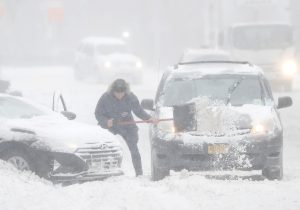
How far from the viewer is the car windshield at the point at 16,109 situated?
1352cm

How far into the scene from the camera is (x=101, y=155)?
12.6 m

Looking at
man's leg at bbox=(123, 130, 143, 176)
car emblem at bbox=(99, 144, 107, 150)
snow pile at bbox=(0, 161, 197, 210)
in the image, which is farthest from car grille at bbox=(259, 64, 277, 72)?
snow pile at bbox=(0, 161, 197, 210)

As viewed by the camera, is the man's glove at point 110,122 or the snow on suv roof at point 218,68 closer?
the man's glove at point 110,122

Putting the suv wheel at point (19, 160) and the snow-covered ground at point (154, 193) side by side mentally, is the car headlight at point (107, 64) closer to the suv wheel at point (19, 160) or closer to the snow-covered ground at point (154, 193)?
the snow-covered ground at point (154, 193)

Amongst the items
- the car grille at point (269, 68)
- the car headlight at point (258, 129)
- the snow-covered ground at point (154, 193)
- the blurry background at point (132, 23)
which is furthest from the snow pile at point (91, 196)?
the blurry background at point (132, 23)

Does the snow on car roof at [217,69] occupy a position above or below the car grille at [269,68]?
above

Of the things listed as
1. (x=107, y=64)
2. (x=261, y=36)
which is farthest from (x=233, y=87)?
(x=107, y=64)

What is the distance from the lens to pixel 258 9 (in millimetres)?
37375

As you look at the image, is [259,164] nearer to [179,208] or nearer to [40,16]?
[179,208]

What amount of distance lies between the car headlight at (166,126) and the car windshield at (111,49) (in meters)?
28.9

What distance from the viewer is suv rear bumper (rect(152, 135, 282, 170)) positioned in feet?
A: 40.2

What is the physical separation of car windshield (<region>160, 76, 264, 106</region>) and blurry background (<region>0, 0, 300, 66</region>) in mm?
22314

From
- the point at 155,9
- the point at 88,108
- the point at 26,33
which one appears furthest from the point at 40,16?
the point at 88,108

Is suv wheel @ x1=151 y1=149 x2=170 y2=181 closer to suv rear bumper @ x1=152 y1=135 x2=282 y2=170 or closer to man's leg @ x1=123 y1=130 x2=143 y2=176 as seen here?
suv rear bumper @ x1=152 y1=135 x2=282 y2=170
